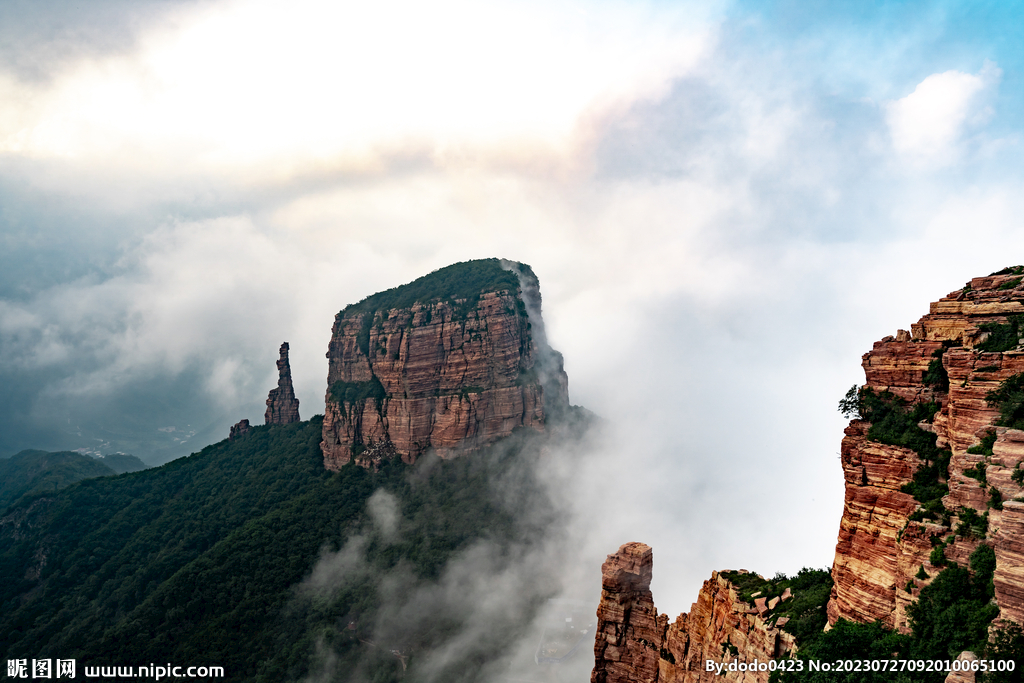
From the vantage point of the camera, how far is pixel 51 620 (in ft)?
296

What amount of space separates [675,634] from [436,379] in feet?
296

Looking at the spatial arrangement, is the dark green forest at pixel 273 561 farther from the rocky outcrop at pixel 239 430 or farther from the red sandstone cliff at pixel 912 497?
the red sandstone cliff at pixel 912 497

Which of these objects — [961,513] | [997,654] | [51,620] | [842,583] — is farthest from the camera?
[51,620]

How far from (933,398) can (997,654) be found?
13617mm

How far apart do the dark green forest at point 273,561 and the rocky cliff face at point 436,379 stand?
5.14 m

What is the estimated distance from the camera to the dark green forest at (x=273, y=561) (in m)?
82.8

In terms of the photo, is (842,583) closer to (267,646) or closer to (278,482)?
(267,646)

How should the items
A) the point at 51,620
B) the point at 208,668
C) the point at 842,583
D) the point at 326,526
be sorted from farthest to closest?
the point at 326,526, the point at 51,620, the point at 208,668, the point at 842,583

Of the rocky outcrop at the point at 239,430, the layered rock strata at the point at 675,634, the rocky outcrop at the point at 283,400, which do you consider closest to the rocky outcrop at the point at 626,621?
the layered rock strata at the point at 675,634

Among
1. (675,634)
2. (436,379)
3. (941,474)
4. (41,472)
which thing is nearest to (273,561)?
(436,379)

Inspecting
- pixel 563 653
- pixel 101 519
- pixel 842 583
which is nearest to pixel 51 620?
pixel 101 519

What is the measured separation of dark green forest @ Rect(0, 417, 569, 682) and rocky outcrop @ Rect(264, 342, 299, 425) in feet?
39.4

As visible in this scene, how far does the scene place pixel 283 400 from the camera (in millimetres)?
153250

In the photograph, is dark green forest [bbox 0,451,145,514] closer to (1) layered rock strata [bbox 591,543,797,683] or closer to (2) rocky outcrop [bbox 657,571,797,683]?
(1) layered rock strata [bbox 591,543,797,683]
